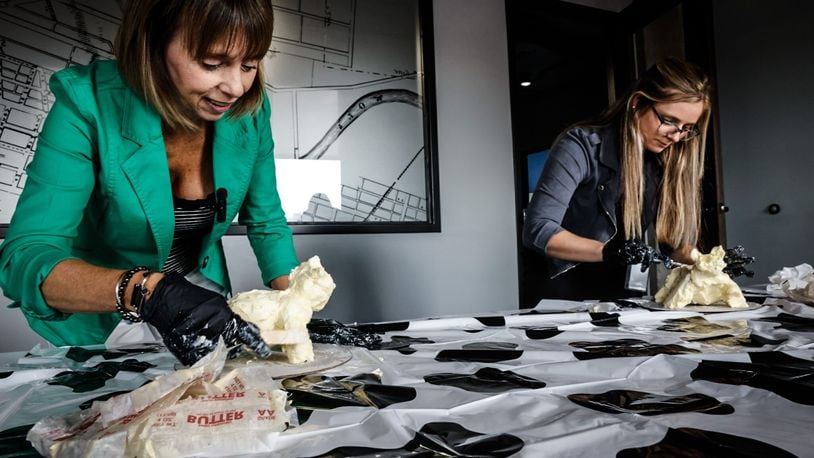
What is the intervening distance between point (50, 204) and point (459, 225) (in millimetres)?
1975

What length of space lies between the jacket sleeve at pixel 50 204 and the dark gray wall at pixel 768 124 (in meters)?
3.24

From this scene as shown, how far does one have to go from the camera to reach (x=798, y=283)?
1328 millimetres

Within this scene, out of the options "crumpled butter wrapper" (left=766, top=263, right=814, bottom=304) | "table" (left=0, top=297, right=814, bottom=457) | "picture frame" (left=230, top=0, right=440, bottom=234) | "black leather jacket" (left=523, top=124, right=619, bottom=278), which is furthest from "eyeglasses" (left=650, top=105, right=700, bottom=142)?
"picture frame" (left=230, top=0, right=440, bottom=234)

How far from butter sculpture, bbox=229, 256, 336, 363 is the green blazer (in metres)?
0.22

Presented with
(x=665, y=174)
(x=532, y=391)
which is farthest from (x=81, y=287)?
(x=665, y=174)

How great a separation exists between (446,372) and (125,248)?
792 millimetres

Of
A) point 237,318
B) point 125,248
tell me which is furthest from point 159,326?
point 125,248

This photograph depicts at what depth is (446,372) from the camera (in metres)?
0.74

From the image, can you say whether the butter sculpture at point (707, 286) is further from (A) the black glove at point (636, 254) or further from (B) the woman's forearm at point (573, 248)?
(B) the woman's forearm at point (573, 248)

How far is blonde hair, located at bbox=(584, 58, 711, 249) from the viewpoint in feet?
5.68

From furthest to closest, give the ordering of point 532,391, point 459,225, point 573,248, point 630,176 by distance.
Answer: point 459,225
point 630,176
point 573,248
point 532,391

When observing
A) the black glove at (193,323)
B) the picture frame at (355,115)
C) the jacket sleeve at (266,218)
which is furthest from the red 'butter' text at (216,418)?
the picture frame at (355,115)

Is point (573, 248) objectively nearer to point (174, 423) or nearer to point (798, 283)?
point (798, 283)

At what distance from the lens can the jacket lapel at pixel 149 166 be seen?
1.00m
